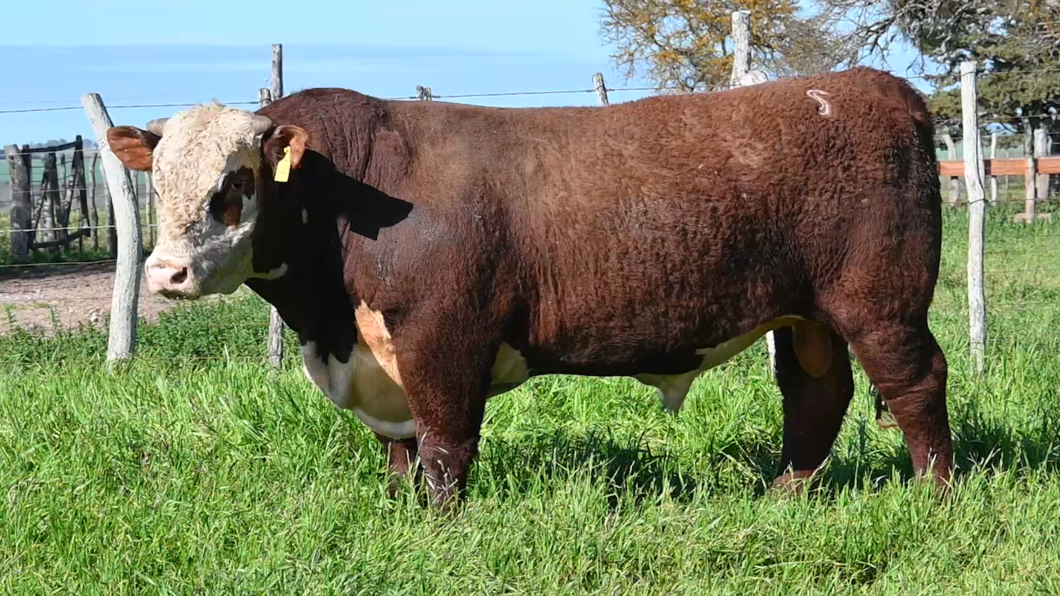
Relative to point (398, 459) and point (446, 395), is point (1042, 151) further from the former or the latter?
point (446, 395)

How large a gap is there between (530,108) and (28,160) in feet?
53.2

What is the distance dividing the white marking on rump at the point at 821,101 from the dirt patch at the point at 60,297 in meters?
6.32

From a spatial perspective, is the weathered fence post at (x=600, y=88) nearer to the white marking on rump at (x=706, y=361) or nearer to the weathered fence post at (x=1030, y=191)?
the white marking on rump at (x=706, y=361)

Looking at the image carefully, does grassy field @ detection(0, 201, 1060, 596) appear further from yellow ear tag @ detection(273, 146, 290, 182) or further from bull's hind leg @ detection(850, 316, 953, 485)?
yellow ear tag @ detection(273, 146, 290, 182)

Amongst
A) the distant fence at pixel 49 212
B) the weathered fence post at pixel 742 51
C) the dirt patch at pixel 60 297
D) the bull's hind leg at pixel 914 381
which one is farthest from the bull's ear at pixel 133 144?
the distant fence at pixel 49 212

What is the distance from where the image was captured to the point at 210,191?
4.25 m

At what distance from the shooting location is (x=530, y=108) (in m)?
4.91

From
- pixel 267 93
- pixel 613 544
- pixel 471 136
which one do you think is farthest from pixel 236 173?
pixel 267 93

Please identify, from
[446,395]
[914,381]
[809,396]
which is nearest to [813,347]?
[809,396]

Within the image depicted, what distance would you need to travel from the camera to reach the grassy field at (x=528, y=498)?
13.0 feet

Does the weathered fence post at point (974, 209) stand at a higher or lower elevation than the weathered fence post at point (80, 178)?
lower

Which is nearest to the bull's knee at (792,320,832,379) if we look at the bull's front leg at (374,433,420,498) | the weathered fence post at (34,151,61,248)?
the bull's front leg at (374,433,420,498)

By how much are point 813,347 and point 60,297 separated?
31.7 feet

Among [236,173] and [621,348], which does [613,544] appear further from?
[236,173]
